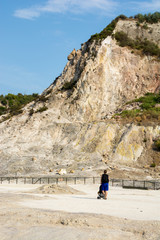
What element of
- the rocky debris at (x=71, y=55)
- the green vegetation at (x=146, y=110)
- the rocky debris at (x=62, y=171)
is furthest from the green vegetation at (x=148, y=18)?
the rocky debris at (x=62, y=171)

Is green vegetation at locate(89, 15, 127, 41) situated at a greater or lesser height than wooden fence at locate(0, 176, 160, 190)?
greater

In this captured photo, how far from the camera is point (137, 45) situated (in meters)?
62.9

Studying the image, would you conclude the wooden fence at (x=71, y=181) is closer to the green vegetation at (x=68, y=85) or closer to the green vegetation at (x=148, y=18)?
the green vegetation at (x=68, y=85)

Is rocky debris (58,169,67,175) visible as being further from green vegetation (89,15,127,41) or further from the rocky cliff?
green vegetation (89,15,127,41)

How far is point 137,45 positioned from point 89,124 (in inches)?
921

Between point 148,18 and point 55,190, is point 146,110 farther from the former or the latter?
point 55,190

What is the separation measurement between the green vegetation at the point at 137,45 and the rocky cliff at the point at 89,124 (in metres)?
1.19

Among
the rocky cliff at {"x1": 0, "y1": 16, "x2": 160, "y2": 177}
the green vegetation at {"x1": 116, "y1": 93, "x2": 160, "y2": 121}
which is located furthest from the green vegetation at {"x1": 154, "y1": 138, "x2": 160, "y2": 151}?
the green vegetation at {"x1": 116, "y1": 93, "x2": 160, "y2": 121}

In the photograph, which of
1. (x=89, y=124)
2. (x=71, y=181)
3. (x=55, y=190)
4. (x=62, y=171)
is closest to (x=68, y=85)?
(x=89, y=124)

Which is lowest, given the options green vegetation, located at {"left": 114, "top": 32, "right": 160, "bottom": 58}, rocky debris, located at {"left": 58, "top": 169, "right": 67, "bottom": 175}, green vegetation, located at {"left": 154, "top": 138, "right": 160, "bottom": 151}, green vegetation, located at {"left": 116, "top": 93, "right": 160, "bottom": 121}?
rocky debris, located at {"left": 58, "top": 169, "right": 67, "bottom": 175}

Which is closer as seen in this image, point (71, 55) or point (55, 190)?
point (55, 190)

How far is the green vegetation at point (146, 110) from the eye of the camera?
158 feet

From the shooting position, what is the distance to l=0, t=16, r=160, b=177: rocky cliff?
4122cm

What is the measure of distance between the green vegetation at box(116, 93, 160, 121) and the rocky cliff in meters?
2.16
